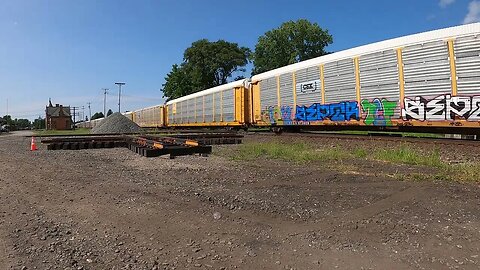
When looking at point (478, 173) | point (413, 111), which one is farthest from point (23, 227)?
point (413, 111)

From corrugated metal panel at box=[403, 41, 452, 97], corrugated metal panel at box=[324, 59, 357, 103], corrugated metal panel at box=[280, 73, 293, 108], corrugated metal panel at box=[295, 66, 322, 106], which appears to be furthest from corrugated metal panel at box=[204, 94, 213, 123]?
corrugated metal panel at box=[403, 41, 452, 97]

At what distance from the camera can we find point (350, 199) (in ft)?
→ 17.8

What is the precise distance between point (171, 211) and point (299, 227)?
70.5 inches

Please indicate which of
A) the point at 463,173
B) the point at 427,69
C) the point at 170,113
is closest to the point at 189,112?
the point at 170,113

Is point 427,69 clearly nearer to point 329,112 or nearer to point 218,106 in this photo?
point 329,112

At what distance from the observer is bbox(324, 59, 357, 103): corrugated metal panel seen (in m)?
14.4

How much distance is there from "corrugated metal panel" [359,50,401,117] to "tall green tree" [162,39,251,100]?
56.2 meters

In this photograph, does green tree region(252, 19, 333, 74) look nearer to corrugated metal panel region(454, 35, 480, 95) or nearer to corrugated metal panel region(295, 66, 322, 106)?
corrugated metal panel region(295, 66, 322, 106)

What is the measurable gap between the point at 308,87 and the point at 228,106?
9546mm

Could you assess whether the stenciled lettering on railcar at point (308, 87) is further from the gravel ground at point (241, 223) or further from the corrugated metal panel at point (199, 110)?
the corrugated metal panel at point (199, 110)

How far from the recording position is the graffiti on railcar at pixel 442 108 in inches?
409

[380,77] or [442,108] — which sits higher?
[380,77]

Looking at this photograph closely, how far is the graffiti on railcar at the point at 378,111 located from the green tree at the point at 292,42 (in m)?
50.6

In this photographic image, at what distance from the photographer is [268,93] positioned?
801 inches
